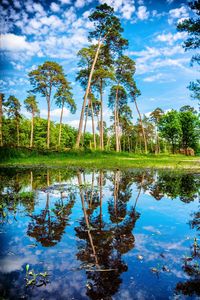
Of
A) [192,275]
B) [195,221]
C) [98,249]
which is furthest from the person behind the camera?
[195,221]

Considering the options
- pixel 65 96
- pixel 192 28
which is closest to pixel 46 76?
pixel 65 96

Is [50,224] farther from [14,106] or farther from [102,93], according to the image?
[14,106]

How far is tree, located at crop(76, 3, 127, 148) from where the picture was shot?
2111 cm

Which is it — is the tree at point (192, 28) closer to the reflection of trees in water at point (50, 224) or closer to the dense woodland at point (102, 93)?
the dense woodland at point (102, 93)

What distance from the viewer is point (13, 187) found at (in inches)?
264

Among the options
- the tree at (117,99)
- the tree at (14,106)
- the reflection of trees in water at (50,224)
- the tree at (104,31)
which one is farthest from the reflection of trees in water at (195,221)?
the tree at (14,106)

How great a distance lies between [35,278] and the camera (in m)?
2.15

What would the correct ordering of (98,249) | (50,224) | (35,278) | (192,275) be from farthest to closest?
(50,224) < (98,249) < (192,275) < (35,278)

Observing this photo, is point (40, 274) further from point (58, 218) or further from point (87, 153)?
point (87, 153)

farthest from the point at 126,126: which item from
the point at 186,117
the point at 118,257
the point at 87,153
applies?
the point at 118,257

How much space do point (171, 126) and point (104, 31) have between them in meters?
35.7

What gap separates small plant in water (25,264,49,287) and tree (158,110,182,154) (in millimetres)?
54391

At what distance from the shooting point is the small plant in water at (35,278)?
6.83 feet

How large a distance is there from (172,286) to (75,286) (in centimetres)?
88
